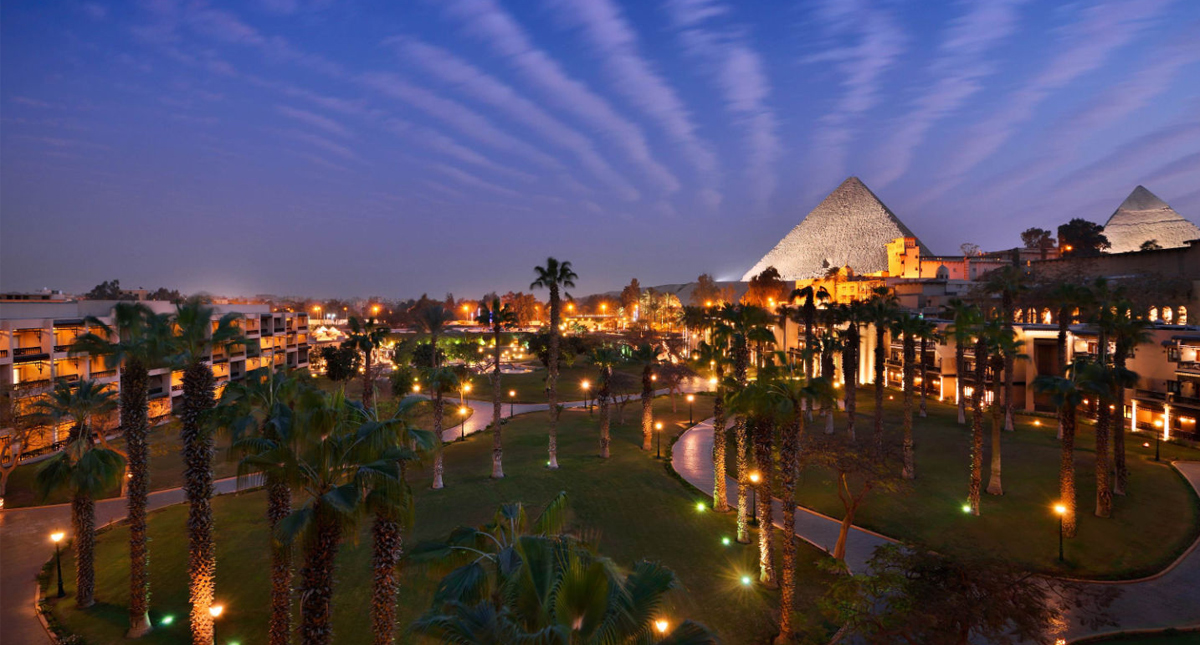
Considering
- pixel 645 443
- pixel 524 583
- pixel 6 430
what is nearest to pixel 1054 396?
pixel 645 443

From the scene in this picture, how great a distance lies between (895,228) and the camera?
561 feet

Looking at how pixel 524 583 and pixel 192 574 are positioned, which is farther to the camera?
pixel 192 574

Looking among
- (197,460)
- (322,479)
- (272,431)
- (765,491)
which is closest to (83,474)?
(197,460)

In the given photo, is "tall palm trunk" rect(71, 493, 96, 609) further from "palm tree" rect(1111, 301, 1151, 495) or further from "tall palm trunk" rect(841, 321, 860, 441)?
"palm tree" rect(1111, 301, 1151, 495)

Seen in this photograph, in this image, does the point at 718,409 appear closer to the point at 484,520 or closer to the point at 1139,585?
the point at 484,520

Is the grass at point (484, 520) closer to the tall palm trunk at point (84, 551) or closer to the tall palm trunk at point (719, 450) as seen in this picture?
the tall palm trunk at point (84, 551)

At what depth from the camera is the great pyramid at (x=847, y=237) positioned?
171625mm

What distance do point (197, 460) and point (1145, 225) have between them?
194 meters

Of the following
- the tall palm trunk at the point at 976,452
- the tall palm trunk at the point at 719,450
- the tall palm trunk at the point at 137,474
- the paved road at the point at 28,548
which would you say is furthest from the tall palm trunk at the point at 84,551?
the tall palm trunk at the point at 976,452

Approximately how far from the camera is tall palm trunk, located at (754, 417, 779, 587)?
16172 millimetres

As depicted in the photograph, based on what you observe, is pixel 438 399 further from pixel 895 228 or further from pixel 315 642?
pixel 895 228

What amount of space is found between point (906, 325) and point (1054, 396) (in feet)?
45.2

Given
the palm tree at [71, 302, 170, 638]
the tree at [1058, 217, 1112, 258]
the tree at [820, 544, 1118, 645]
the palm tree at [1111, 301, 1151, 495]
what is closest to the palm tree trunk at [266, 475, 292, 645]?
the palm tree at [71, 302, 170, 638]

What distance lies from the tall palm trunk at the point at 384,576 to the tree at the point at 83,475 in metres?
10.4
